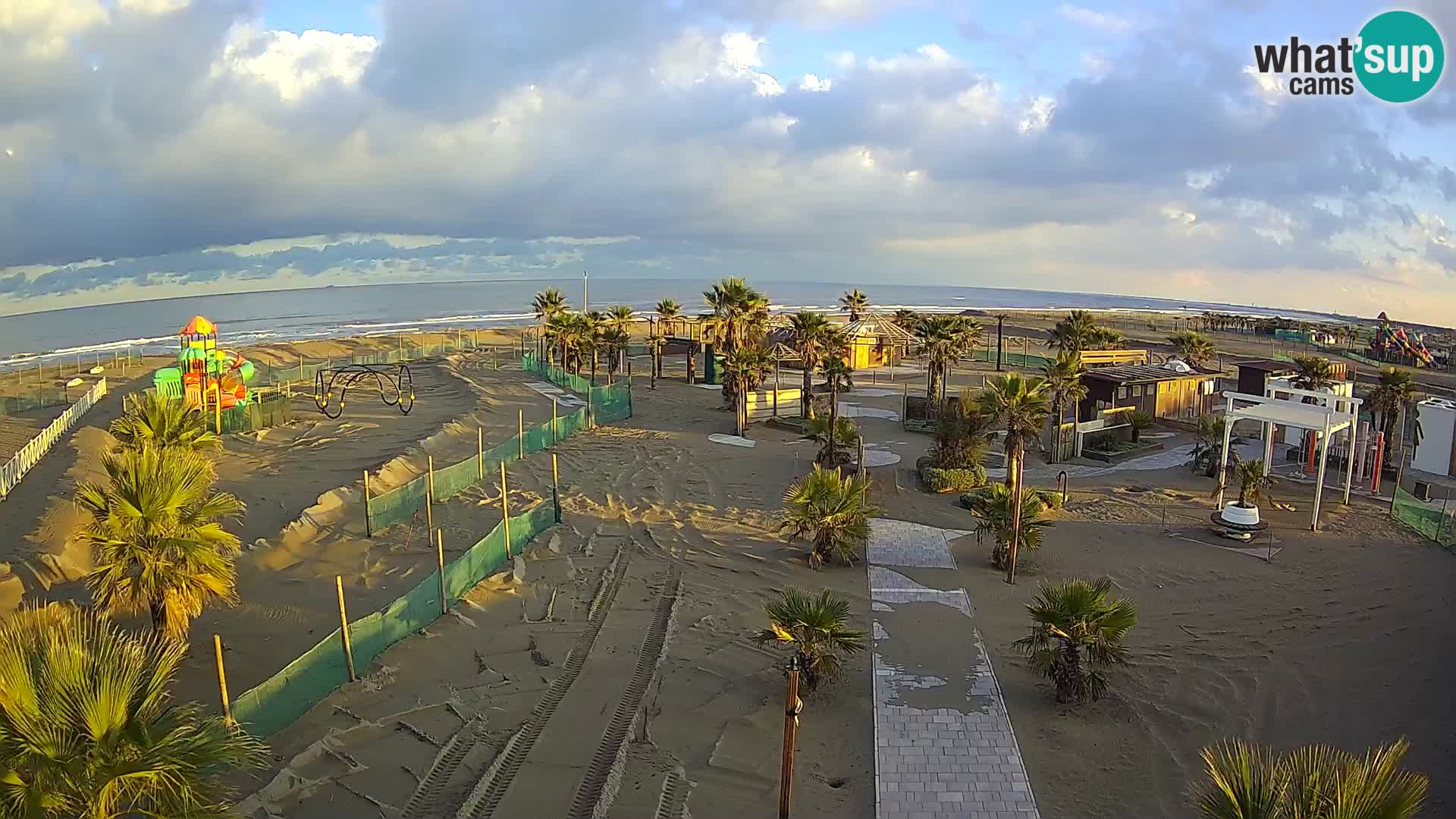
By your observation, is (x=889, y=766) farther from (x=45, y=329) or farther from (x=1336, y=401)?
(x=45, y=329)

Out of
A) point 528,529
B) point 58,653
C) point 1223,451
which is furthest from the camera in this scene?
point 1223,451

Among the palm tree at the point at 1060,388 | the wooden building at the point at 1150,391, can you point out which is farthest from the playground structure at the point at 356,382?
the wooden building at the point at 1150,391

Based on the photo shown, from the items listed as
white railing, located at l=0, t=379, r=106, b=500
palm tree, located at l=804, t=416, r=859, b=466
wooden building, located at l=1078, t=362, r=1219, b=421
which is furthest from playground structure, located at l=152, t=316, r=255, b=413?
wooden building, located at l=1078, t=362, r=1219, b=421

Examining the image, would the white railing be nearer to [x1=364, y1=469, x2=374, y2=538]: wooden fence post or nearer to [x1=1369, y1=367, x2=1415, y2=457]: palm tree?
[x1=364, y1=469, x2=374, y2=538]: wooden fence post

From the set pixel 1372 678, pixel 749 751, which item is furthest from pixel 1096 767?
pixel 1372 678

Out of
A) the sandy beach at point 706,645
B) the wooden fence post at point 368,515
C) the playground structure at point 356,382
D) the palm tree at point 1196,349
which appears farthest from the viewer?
the palm tree at point 1196,349

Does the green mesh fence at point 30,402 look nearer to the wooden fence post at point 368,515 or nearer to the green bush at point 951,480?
the wooden fence post at point 368,515

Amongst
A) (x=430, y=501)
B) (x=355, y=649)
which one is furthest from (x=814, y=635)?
(x=430, y=501)
